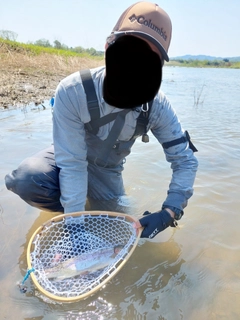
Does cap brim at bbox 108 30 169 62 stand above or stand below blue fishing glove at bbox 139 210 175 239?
above

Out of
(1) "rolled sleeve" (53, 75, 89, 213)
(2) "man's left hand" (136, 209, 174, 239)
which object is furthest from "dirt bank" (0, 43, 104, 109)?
(2) "man's left hand" (136, 209, 174, 239)

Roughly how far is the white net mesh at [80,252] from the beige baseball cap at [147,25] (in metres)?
1.06

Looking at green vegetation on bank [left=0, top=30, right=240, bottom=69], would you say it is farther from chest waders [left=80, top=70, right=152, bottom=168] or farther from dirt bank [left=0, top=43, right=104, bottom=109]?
dirt bank [left=0, top=43, right=104, bottom=109]

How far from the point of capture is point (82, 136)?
1.91 meters

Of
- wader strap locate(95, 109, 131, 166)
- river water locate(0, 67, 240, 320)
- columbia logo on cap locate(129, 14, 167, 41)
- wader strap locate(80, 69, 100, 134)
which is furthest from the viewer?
wader strap locate(95, 109, 131, 166)

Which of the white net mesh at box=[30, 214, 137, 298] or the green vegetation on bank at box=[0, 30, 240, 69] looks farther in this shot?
the green vegetation on bank at box=[0, 30, 240, 69]

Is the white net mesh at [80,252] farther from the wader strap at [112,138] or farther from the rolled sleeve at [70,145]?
the wader strap at [112,138]

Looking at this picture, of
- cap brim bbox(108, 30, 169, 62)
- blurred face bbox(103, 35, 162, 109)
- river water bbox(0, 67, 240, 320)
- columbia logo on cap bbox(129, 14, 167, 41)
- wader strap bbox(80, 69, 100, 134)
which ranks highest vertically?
columbia logo on cap bbox(129, 14, 167, 41)

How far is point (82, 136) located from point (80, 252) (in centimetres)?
71

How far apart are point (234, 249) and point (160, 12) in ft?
5.26

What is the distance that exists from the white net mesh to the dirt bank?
5.38 meters

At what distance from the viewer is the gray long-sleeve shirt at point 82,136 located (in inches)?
71.2

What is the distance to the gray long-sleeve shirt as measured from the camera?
1.81 metres

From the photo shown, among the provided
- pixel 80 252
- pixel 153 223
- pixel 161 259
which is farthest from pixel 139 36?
pixel 161 259
